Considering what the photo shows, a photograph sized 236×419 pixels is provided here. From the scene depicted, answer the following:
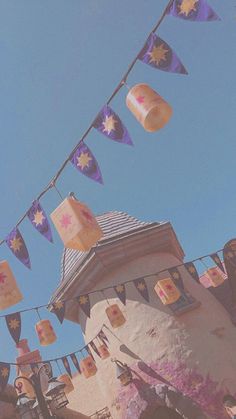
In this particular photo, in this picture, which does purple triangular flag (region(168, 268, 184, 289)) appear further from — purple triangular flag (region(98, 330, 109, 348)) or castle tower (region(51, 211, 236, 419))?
purple triangular flag (region(98, 330, 109, 348))

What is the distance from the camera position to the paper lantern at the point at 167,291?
1028 cm

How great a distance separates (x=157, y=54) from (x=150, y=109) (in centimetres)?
99

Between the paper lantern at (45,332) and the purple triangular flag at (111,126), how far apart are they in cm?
598

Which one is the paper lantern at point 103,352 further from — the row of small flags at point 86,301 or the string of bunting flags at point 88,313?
the row of small flags at point 86,301

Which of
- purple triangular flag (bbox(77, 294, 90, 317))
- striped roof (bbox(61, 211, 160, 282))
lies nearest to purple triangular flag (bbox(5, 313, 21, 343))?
purple triangular flag (bbox(77, 294, 90, 317))

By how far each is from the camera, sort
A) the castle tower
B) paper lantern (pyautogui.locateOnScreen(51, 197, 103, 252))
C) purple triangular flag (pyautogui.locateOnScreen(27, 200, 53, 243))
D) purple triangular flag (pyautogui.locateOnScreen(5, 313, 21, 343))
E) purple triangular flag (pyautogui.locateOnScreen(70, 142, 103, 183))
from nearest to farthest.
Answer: paper lantern (pyautogui.locateOnScreen(51, 197, 103, 252)) → purple triangular flag (pyautogui.locateOnScreen(70, 142, 103, 183)) → purple triangular flag (pyautogui.locateOnScreen(27, 200, 53, 243)) → purple triangular flag (pyautogui.locateOnScreen(5, 313, 21, 343)) → the castle tower

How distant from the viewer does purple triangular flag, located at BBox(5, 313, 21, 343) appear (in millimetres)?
8172

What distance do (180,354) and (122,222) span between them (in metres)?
5.16

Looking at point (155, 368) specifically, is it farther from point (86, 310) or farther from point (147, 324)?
point (86, 310)

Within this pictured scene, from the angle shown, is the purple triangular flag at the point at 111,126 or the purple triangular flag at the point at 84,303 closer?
the purple triangular flag at the point at 111,126

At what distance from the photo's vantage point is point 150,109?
4.91m

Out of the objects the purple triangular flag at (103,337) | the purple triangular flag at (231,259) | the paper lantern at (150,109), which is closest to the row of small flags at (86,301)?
the purple triangular flag at (103,337)

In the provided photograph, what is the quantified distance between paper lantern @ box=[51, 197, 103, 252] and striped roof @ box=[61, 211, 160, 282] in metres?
6.21

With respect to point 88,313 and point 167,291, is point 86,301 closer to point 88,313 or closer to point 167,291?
point 88,313
